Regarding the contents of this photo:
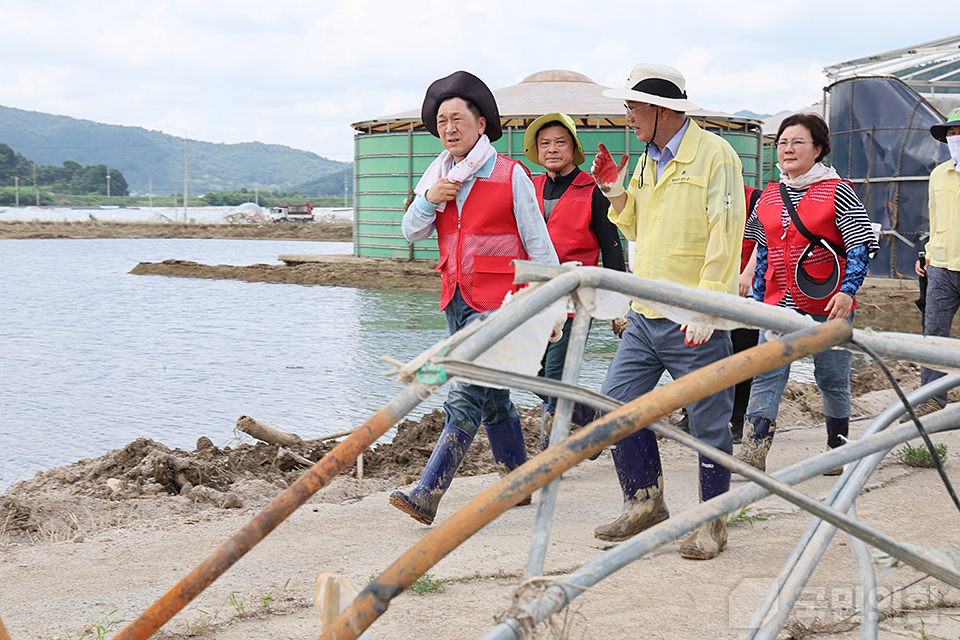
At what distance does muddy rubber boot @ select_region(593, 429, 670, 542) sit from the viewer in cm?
358

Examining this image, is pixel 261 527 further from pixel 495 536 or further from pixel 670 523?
pixel 495 536

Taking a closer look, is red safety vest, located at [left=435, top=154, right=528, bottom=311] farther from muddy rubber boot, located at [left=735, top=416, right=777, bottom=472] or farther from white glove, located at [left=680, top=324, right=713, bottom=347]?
muddy rubber boot, located at [left=735, top=416, right=777, bottom=472]

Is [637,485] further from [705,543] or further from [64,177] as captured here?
[64,177]

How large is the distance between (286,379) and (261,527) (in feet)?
22.6

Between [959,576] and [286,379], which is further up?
[959,576]

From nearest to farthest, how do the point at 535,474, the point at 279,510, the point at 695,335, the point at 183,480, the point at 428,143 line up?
the point at 535,474 → the point at 279,510 → the point at 695,335 → the point at 183,480 → the point at 428,143

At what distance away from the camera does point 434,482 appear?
3.69 m

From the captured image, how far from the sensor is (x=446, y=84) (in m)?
3.74

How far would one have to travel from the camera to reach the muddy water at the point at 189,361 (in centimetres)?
634

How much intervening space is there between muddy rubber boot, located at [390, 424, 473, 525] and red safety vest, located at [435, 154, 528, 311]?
598mm

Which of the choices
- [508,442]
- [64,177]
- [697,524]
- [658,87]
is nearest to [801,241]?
[658,87]

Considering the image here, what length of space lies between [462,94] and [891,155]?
14774 mm

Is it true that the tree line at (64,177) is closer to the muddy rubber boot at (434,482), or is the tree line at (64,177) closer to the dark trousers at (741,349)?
the dark trousers at (741,349)

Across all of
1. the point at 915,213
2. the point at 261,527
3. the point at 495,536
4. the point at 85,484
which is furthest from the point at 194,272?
the point at 261,527
